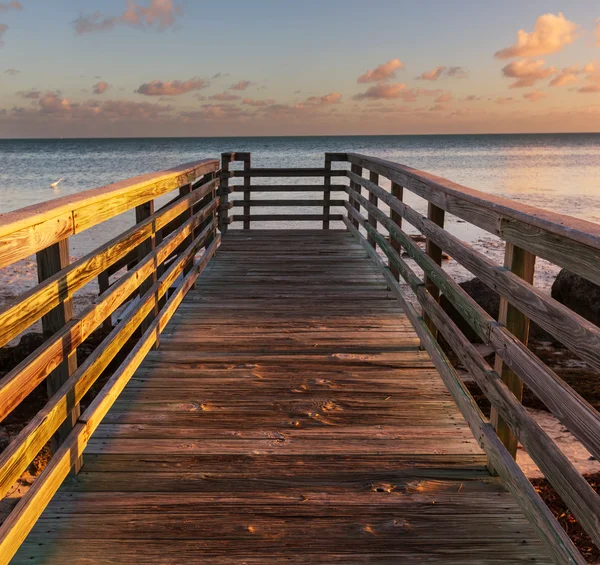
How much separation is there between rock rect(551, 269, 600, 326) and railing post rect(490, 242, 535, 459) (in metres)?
5.97

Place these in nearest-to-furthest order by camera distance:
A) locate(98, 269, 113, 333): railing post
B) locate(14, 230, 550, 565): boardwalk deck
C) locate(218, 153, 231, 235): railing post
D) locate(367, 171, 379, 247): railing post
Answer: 1. locate(14, 230, 550, 565): boardwalk deck
2. locate(98, 269, 113, 333): railing post
3. locate(367, 171, 379, 247): railing post
4. locate(218, 153, 231, 235): railing post

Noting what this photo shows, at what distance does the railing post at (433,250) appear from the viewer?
3.75 metres

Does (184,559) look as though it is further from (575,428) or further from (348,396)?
(348,396)

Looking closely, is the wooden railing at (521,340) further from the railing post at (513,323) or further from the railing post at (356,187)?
the railing post at (356,187)

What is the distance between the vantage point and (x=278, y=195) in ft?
98.5

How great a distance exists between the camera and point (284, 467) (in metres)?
2.67

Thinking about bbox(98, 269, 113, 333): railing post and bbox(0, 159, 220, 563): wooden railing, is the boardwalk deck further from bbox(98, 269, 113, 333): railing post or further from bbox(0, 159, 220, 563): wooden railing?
bbox(98, 269, 113, 333): railing post

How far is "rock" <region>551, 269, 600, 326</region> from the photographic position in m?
8.06

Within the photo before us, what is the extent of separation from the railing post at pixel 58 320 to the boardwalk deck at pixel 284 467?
0.24m

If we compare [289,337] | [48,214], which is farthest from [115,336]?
[289,337]

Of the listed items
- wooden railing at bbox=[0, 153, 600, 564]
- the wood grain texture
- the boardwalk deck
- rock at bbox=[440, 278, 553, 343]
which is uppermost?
the wood grain texture

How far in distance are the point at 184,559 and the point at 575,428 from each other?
1347mm

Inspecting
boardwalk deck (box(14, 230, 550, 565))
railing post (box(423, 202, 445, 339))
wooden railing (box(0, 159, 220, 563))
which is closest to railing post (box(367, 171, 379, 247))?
boardwalk deck (box(14, 230, 550, 565))

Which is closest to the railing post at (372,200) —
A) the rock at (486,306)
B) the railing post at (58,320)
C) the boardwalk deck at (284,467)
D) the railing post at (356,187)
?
the railing post at (356,187)
